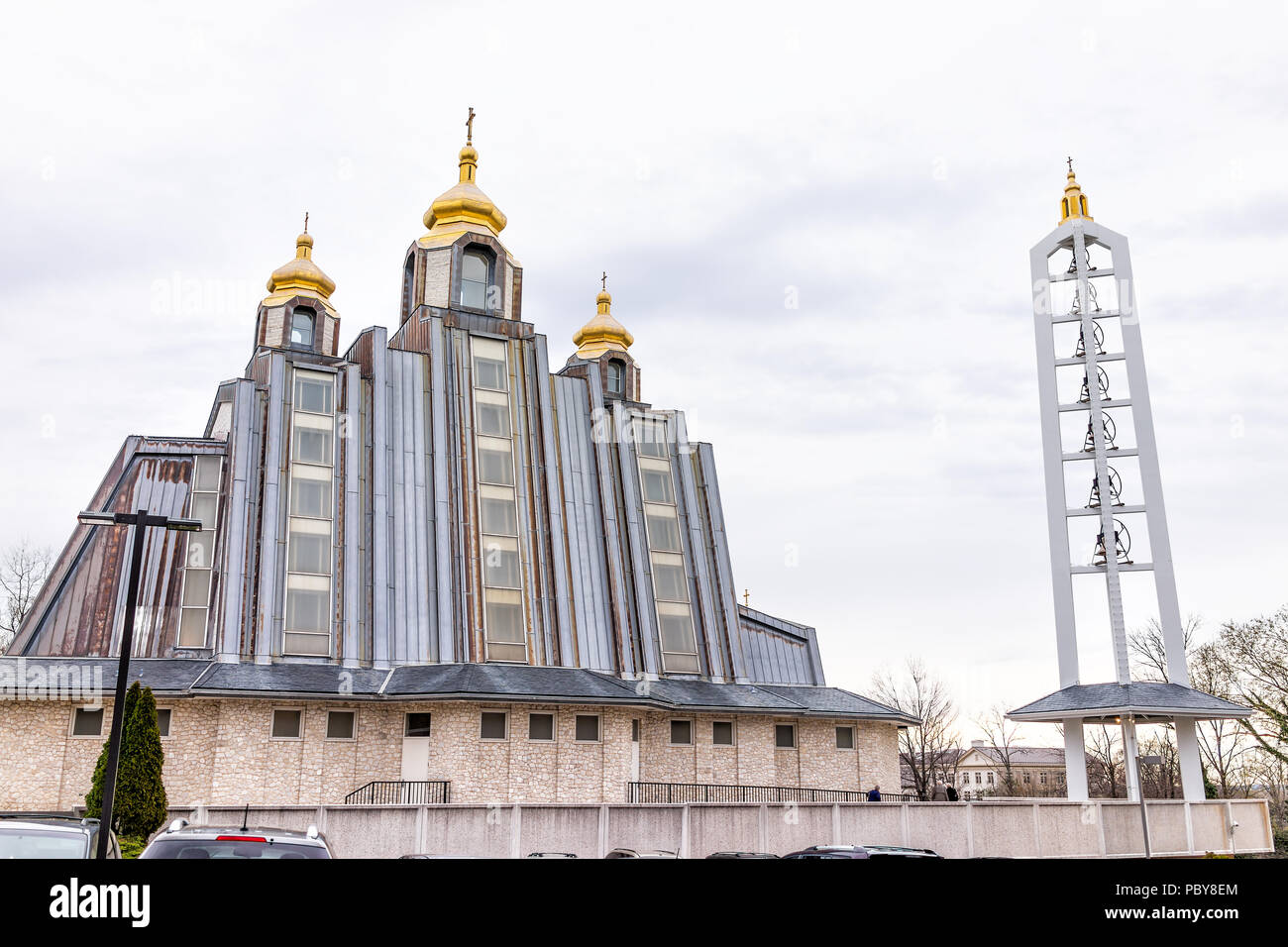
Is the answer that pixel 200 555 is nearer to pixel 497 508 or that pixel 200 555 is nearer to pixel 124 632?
pixel 497 508

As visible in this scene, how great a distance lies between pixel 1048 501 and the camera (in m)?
33.8

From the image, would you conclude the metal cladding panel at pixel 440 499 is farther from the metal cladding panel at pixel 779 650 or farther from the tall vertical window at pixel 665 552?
the metal cladding panel at pixel 779 650

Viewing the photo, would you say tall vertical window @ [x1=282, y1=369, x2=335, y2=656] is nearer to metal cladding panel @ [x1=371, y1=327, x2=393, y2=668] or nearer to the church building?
the church building

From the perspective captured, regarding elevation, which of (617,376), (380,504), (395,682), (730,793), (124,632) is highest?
(617,376)

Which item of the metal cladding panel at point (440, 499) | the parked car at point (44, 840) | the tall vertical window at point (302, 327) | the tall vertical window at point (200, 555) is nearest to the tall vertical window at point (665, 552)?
the metal cladding panel at point (440, 499)

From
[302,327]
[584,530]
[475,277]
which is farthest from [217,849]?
[302,327]

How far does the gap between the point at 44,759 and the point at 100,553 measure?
664 cm

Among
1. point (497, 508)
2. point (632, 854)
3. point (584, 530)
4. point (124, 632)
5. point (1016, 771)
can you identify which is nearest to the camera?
point (124, 632)

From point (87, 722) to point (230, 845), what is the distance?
23.9 m

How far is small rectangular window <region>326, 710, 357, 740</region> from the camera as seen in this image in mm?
28984

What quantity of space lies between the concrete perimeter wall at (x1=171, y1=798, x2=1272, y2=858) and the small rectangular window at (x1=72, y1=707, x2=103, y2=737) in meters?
6.76

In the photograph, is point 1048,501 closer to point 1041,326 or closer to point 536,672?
point 1041,326

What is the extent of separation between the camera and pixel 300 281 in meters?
47.2

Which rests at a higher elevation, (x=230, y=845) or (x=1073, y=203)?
(x=1073, y=203)
